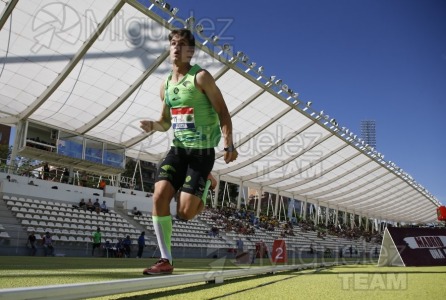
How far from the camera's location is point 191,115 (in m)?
3.23

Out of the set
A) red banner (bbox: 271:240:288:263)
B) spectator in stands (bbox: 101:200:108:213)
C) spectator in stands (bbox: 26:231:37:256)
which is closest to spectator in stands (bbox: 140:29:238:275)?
red banner (bbox: 271:240:288:263)

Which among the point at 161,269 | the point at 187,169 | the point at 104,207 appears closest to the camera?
the point at 161,269

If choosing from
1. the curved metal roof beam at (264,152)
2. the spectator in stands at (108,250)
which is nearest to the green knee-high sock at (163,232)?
the spectator in stands at (108,250)

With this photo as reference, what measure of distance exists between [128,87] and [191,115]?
15.3 meters

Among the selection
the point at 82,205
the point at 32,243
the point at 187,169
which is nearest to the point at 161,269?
the point at 187,169

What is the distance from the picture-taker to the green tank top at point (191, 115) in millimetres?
3217

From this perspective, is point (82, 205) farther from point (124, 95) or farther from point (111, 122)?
point (124, 95)

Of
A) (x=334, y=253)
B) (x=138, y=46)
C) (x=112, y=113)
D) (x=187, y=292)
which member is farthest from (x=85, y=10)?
(x=334, y=253)

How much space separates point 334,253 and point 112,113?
78.4 feet

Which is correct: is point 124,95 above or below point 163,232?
above

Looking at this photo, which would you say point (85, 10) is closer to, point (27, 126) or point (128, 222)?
point (27, 126)

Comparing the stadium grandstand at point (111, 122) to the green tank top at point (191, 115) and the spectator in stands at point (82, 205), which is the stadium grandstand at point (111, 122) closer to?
the spectator in stands at point (82, 205)

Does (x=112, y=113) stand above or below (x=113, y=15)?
below

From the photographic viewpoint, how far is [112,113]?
19719 millimetres
